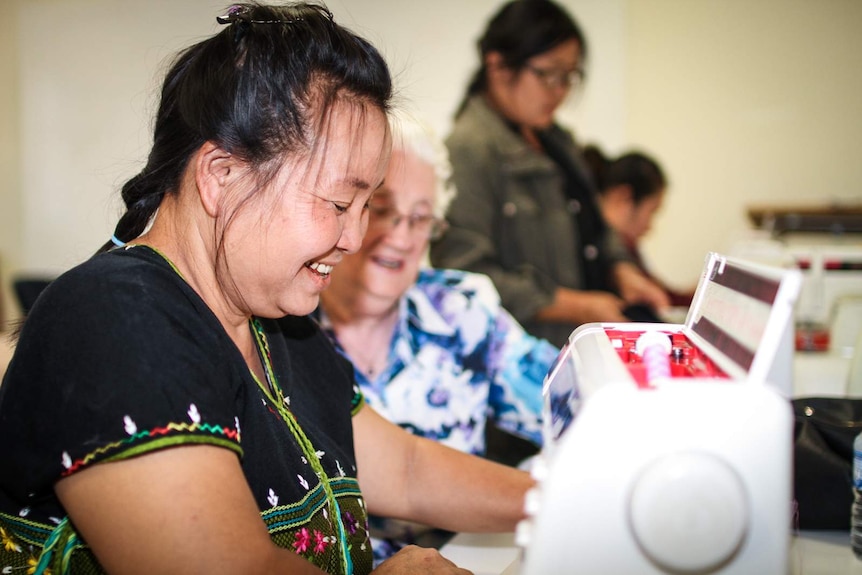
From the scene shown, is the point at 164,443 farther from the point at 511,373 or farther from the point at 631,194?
the point at 631,194

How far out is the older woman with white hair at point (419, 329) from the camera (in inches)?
84.2

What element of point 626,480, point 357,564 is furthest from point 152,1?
point 626,480

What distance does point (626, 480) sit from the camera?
2.51 feet

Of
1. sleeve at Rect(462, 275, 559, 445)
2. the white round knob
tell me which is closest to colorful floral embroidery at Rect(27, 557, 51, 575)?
the white round knob

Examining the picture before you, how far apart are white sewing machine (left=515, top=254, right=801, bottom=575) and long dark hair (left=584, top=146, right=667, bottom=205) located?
109 inches

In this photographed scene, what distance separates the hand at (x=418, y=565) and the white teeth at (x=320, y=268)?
15.8 inches

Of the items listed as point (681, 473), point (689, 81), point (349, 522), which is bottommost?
point (349, 522)

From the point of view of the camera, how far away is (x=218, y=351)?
3.10ft

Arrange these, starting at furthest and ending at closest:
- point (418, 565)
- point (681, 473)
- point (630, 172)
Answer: point (630, 172) < point (418, 565) < point (681, 473)

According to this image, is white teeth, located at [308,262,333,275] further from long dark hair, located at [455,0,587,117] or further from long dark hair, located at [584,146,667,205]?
long dark hair, located at [584,146,667,205]

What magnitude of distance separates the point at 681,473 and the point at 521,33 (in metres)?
2.88

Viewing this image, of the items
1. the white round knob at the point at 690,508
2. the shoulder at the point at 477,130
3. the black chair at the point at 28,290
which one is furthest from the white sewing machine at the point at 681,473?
the black chair at the point at 28,290

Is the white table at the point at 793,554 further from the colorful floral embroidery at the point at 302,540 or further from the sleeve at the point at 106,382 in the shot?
the sleeve at the point at 106,382

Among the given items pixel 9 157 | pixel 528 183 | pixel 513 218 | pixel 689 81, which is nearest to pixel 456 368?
pixel 513 218
